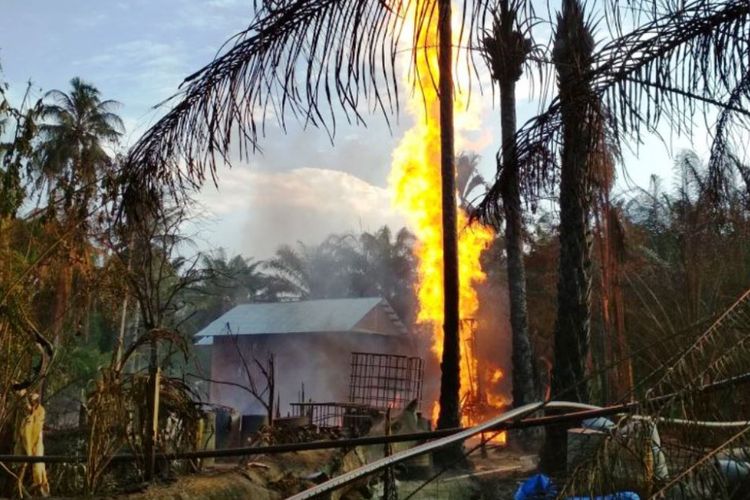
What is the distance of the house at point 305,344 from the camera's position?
35.0 m

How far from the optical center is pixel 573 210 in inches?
460

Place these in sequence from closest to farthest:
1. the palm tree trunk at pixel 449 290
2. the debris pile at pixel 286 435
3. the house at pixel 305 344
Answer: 1. the debris pile at pixel 286 435
2. the palm tree trunk at pixel 449 290
3. the house at pixel 305 344

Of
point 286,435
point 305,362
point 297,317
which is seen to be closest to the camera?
point 286,435

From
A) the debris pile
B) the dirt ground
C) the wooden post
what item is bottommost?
the dirt ground

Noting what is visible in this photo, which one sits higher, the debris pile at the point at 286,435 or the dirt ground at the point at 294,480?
the debris pile at the point at 286,435

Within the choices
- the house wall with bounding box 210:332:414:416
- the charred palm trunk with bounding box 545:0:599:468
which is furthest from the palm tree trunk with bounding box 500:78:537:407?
the house wall with bounding box 210:332:414:416

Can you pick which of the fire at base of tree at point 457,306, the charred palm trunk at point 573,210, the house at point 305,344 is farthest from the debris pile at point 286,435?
the house at point 305,344

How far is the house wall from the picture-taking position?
35.1 metres

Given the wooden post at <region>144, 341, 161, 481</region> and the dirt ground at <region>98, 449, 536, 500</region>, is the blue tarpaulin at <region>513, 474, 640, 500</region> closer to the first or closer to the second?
the dirt ground at <region>98, 449, 536, 500</region>

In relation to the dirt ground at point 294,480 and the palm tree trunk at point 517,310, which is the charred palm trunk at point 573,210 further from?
the palm tree trunk at point 517,310

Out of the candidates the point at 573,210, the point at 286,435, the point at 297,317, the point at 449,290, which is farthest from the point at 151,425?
the point at 297,317

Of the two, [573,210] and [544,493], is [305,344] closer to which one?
[573,210]

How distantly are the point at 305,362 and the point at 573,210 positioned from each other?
2579cm

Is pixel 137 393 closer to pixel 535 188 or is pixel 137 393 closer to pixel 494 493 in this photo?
pixel 535 188
